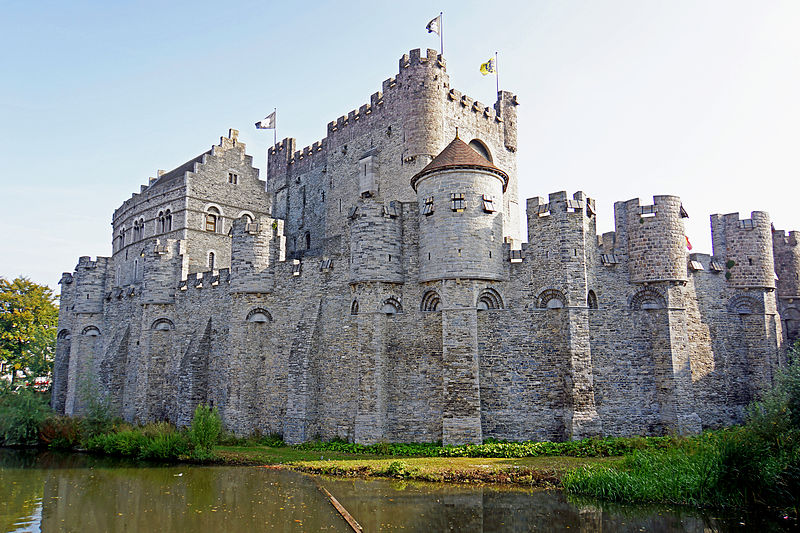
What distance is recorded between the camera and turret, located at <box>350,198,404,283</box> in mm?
24578

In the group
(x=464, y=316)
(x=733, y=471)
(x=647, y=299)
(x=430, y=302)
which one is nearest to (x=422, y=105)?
(x=430, y=302)

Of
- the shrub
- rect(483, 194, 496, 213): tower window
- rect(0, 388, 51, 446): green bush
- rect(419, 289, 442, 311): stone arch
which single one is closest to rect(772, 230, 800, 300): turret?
rect(483, 194, 496, 213): tower window

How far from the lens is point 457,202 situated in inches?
934

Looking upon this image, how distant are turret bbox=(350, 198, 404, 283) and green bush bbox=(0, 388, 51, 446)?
67.9 ft

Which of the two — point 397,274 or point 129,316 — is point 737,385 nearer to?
point 397,274

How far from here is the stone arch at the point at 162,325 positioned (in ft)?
108

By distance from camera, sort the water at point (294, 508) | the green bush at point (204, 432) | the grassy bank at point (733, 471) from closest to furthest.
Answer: the water at point (294, 508)
the grassy bank at point (733, 471)
the green bush at point (204, 432)

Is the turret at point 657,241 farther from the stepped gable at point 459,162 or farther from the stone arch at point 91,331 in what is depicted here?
the stone arch at point 91,331

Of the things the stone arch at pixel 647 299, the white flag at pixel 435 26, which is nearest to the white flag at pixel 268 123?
the white flag at pixel 435 26

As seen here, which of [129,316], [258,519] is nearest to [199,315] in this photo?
[129,316]

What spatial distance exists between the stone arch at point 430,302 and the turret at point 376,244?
127cm

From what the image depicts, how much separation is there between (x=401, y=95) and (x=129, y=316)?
2132 centimetres

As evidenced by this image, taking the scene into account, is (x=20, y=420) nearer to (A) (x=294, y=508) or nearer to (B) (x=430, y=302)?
(B) (x=430, y=302)

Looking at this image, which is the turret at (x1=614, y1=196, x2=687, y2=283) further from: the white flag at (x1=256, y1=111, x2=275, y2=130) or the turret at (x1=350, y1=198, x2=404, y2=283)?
the white flag at (x1=256, y1=111, x2=275, y2=130)
